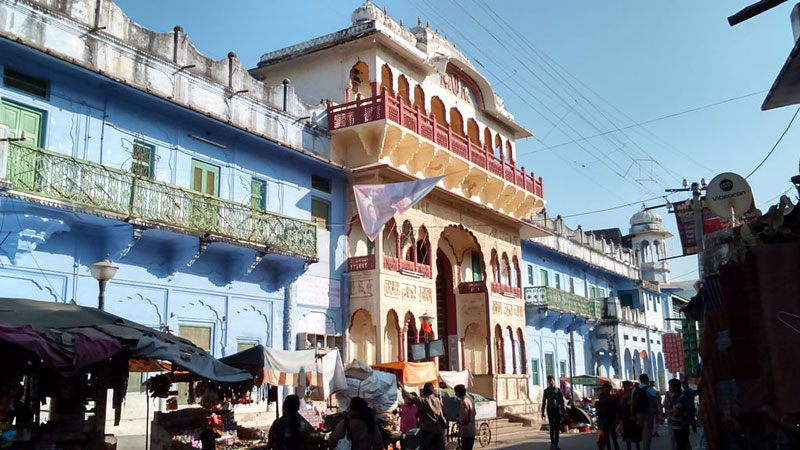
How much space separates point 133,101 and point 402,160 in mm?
8674

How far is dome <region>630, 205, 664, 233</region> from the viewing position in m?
49.9

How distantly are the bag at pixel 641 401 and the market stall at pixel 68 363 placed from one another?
308 inches

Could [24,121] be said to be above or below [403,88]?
below

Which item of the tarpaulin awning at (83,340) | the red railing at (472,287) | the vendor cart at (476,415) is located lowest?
the vendor cart at (476,415)

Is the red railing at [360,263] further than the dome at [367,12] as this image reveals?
No

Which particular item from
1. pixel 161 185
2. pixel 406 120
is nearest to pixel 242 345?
pixel 161 185

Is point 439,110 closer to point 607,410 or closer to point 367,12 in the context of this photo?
point 367,12

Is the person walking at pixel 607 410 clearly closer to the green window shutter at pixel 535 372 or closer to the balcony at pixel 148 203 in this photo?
the balcony at pixel 148 203

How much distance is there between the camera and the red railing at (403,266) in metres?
20.8

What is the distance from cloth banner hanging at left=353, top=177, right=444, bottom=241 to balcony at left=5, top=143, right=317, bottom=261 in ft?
5.78

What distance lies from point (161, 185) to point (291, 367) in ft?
16.3

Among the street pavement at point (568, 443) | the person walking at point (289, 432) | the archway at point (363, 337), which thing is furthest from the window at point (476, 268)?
the person walking at point (289, 432)

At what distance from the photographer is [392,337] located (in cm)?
2152

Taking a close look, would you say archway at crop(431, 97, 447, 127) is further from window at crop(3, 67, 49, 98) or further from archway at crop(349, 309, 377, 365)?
window at crop(3, 67, 49, 98)
